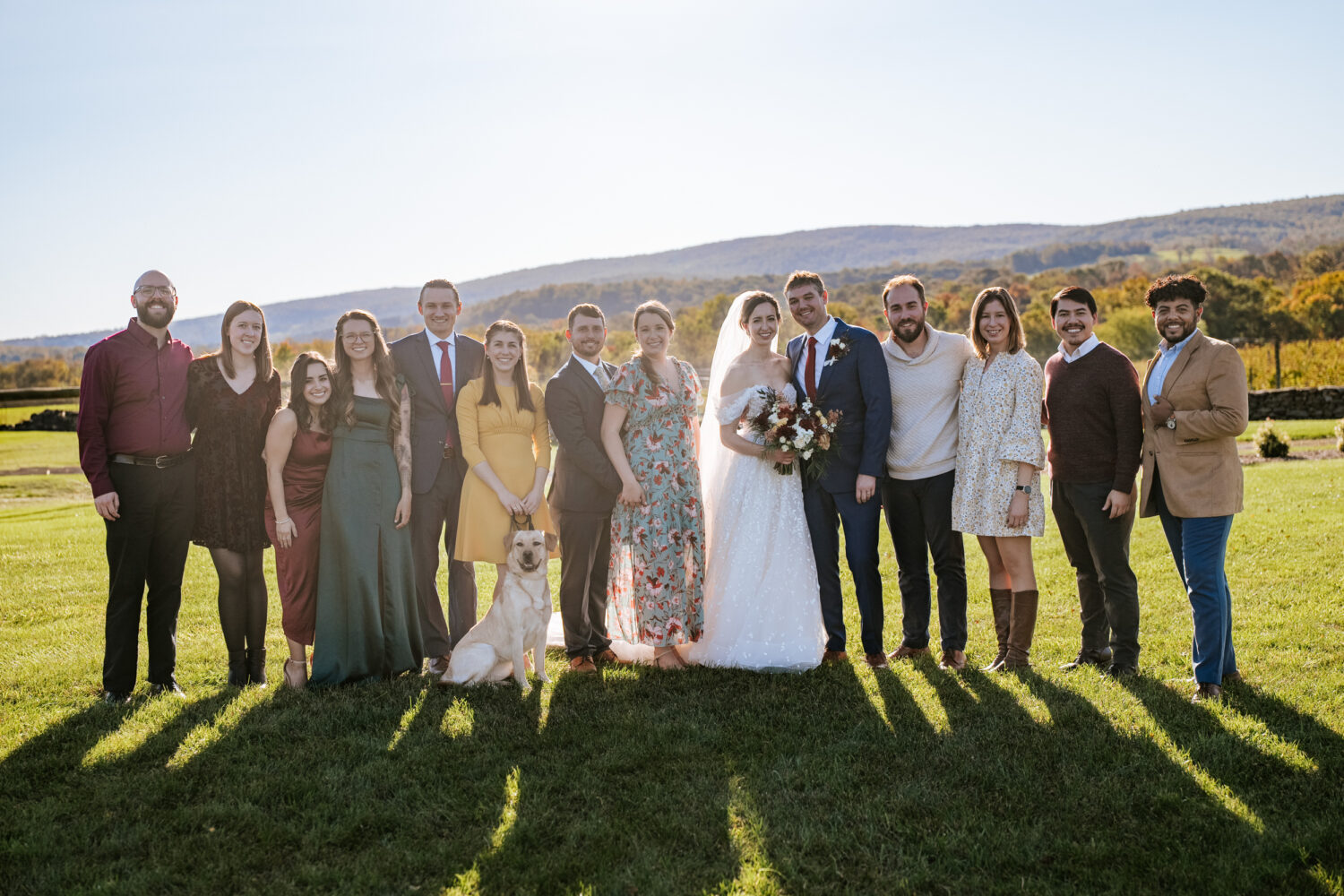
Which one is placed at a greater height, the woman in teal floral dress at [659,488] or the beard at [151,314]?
the beard at [151,314]

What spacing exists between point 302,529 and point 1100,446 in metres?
4.95

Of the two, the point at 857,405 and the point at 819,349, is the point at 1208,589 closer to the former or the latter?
the point at 857,405

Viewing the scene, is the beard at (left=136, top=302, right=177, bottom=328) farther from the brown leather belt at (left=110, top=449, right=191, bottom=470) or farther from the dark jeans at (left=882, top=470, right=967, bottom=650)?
the dark jeans at (left=882, top=470, right=967, bottom=650)

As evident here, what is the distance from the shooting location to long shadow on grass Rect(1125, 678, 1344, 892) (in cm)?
330

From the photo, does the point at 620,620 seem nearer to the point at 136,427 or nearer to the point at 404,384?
the point at 404,384

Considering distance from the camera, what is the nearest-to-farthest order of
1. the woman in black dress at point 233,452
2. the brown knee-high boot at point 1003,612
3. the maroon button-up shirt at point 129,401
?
1. the maroon button-up shirt at point 129,401
2. the woman in black dress at point 233,452
3. the brown knee-high boot at point 1003,612

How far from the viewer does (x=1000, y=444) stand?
540 centimetres

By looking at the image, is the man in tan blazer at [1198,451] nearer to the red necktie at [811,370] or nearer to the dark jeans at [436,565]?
the red necktie at [811,370]

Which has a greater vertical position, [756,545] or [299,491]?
[299,491]

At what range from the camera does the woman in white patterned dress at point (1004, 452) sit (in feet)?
17.7

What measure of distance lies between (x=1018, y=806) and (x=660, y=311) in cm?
346

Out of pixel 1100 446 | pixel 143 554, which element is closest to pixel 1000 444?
pixel 1100 446

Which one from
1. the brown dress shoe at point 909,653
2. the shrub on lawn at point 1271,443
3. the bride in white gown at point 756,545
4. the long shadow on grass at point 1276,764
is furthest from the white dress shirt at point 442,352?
the shrub on lawn at point 1271,443

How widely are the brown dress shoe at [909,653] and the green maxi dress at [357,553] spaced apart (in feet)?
11.0
